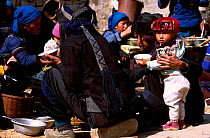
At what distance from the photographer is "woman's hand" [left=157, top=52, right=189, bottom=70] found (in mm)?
3857

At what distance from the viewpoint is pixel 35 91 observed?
484 centimetres

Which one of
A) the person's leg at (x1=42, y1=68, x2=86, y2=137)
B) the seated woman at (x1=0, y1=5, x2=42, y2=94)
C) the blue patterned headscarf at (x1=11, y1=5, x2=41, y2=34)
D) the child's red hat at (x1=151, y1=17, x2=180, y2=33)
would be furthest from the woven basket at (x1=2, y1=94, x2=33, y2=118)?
the child's red hat at (x1=151, y1=17, x2=180, y2=33)

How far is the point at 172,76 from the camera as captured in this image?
157 inches

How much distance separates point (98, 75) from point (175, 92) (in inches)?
36.2

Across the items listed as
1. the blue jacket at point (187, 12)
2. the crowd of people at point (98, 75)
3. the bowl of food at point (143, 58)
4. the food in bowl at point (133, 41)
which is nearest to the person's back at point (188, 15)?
the blue jacket at point (187, 12)

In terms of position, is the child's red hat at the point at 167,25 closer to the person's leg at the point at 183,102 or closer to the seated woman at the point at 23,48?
the person's leg at the point at 183,102

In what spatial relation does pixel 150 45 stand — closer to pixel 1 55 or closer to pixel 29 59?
pixel 29 59

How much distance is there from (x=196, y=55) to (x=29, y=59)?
3014mm

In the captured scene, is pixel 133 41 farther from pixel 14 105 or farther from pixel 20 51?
pixel 14 105

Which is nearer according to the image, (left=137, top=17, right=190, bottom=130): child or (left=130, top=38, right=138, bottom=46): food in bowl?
(left=137, top=17, right=190, bottom=130): child

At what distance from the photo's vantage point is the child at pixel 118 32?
5788 mm

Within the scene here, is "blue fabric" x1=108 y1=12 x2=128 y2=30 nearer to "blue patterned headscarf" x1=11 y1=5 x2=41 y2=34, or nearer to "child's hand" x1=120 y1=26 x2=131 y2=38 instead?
"child's hand" x1=120 y1=26 x2=131 y2=38

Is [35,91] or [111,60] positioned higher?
[111,60]

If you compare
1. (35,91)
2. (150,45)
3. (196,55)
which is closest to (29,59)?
(35,91)
